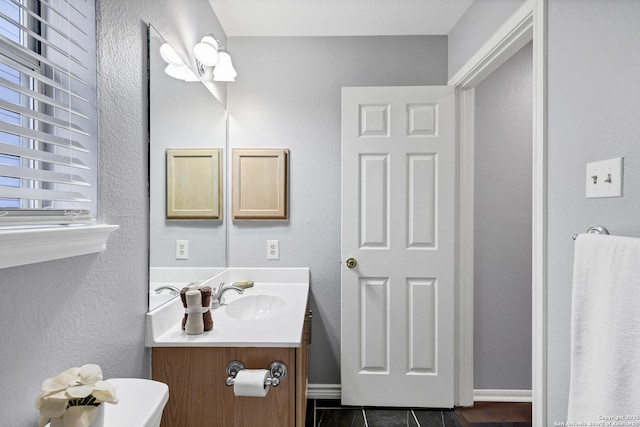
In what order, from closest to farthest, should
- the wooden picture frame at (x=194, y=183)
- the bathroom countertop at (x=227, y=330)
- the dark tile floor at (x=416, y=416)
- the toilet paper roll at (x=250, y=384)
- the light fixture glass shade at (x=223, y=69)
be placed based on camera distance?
the toilet paper roll at (x=250, y=384), the bathroom countertop at (x=227, y=330), the wooden picture frame at (x=194, y=183), the light fixture glass shade at (x=223, y=69), the dark tile floor at (x=416, y=416)

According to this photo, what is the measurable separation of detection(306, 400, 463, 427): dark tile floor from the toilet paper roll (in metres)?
1.07

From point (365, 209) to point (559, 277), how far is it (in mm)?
1123

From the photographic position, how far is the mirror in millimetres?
1316

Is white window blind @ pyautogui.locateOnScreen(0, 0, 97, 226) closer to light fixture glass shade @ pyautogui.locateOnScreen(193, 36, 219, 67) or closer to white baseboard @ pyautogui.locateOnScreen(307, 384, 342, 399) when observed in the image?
light fixture glass shade @ pyautogui.locateOnScreen(193, 36, 219, 67)

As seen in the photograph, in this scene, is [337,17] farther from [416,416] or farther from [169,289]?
[416,416]

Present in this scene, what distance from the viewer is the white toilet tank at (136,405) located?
0.79 m

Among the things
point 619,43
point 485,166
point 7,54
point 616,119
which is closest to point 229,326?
point 7,54

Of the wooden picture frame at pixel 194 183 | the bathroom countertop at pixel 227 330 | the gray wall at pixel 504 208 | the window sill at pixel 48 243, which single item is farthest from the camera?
the gray wall at pixel 504 208

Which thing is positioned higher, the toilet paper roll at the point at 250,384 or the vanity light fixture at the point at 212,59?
the vanity light fixture at the point at 212,59

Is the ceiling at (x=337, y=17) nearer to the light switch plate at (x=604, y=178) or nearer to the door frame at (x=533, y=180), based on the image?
the door frame at (x=533, y=180)

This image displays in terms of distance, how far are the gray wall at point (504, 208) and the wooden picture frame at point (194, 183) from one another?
1.63m

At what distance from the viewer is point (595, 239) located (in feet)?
2.95

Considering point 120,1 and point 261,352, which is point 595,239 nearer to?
point 261,352

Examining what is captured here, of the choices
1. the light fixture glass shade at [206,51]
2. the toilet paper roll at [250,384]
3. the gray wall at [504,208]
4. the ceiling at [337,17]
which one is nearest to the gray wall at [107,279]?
the light fixture glass shade at [206,51]
